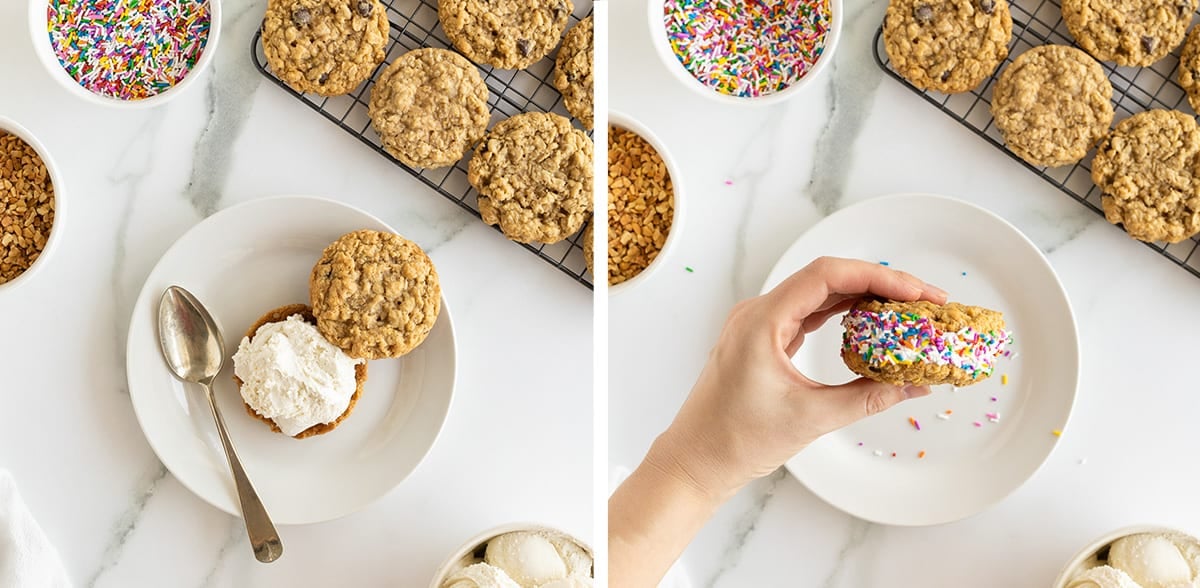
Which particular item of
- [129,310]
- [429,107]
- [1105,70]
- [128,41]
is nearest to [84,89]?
[128,41]

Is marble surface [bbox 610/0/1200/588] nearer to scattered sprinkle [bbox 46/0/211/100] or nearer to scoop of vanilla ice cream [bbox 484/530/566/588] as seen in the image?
scoop of vanilla ice cream [bbox 484/530/566/588]

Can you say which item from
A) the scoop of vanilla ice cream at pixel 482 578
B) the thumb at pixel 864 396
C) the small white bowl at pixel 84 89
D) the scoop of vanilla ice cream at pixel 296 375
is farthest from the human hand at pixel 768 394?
the small white bowl at pixel 84 89

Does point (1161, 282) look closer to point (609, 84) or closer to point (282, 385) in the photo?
point (609, 84)

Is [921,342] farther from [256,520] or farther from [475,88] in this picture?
[256,520]

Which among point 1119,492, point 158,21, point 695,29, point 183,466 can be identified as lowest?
point 183,466

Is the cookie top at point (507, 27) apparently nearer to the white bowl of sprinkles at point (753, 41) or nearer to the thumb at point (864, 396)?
the white bowl of sprinkles at point (753, 41)

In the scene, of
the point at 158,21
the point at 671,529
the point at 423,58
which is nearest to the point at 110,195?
the point at 158,21
